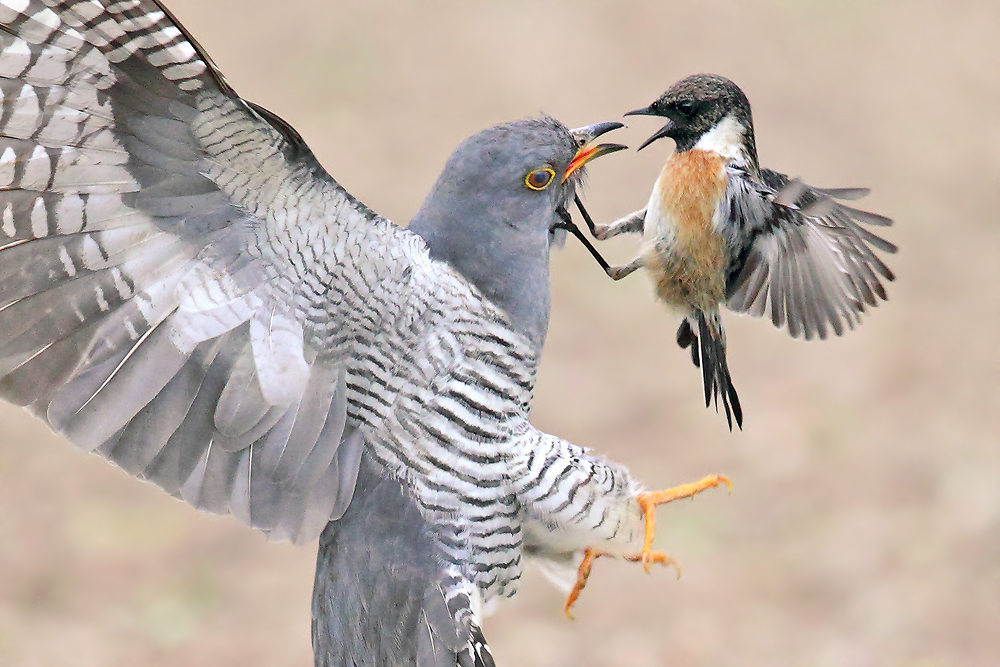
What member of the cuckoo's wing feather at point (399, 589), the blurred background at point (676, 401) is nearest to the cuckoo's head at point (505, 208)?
the cuckoo's wing feather at point (399, 589)

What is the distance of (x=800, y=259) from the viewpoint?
2.88 metres

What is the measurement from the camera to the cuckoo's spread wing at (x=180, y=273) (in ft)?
7.52

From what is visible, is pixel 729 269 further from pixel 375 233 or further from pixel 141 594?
pixel 141 594

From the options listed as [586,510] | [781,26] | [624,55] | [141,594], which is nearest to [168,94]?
[586,510]

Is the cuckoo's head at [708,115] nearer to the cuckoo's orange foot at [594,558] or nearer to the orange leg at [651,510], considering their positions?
the orange leg at [651,510]

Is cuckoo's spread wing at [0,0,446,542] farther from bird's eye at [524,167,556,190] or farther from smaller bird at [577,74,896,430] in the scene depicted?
smaller bird at [577,74,896,430]

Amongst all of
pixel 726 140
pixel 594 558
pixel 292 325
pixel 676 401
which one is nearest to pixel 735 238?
pixel 726 140

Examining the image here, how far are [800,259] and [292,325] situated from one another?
1243mm

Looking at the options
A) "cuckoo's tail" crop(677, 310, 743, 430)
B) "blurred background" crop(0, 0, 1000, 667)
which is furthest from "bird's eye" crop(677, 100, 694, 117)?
"blurred background" crop(0, 0, 1000, 667)

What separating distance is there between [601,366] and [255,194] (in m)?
5.31

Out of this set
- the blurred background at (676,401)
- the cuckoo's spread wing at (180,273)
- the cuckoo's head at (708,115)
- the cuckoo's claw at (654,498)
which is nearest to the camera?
the cuckoo's spread wing at (180,273)

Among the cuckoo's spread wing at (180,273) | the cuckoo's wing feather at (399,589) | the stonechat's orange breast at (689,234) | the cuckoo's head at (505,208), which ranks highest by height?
the stonechat's orange breast at (689,234)

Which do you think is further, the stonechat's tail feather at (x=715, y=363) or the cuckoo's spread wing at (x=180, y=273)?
the stonechat's tail feather at (x=715, y=363)

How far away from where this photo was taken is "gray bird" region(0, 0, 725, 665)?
2342mm
